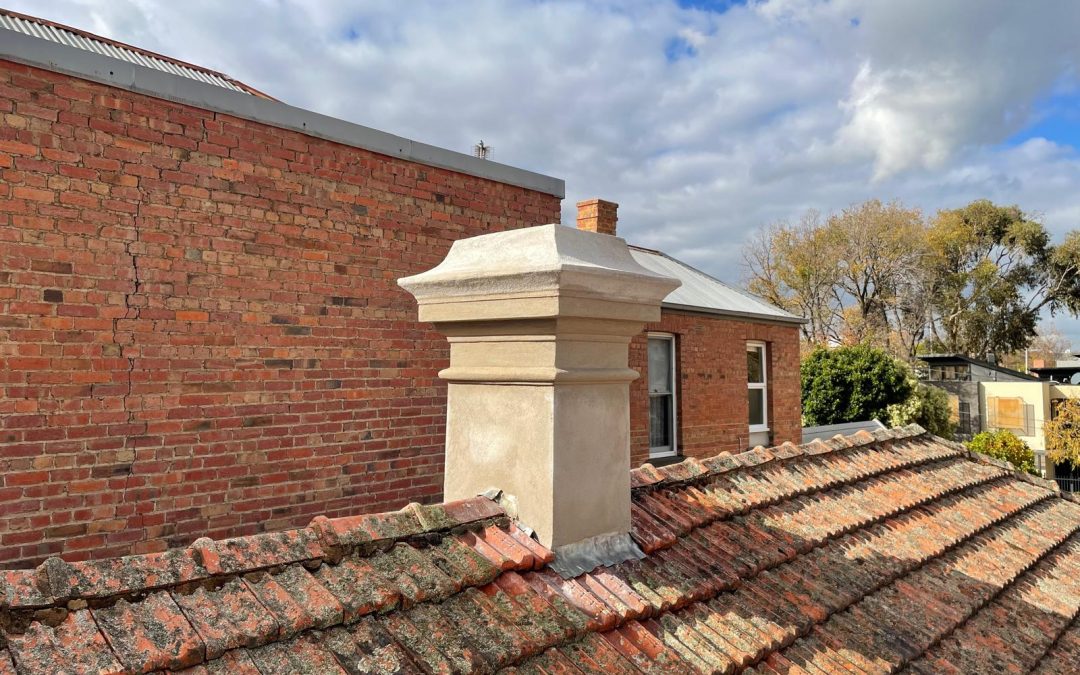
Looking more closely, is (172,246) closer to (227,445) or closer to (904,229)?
(227,445)

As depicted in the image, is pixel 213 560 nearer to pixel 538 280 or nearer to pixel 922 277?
pixel 538 280

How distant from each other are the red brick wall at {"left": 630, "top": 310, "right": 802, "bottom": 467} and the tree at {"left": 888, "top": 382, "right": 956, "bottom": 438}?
928cm

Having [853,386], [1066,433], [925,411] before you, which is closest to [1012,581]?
[853,386]

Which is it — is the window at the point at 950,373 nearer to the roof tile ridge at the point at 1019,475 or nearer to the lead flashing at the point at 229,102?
the roof tile ridge at the point at 1019,475

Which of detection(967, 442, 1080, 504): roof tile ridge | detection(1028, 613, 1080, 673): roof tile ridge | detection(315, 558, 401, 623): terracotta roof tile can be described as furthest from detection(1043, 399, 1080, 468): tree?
detection(315, 558, 401, 623): terracotta roof tile

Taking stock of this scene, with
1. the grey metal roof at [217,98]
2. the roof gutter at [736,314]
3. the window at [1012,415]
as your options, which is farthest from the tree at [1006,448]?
the grey metal roof at [217,98]

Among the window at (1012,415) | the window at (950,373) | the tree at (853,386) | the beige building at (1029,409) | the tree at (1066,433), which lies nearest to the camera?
A: the tree at (1066,433)

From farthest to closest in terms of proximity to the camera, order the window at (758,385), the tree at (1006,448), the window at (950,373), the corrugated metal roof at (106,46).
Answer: the window at (950,373) → the tree at (1006,448) → the window at (758,385) → the corrugated metal roof at (106,46)

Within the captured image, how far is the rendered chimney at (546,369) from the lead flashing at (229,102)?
449 centimetres

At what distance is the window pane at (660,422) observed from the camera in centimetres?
1244

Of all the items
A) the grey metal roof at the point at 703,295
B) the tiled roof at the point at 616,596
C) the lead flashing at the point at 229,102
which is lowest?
the tiled roof at the point at 616,596

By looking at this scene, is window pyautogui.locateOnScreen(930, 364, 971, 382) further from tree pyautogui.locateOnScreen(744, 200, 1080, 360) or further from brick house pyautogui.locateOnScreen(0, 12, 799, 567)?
brick house pyautogui.locateOnScreen(0, 12, 799, 567)

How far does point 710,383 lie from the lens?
1330cm

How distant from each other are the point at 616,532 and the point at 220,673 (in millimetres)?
1408
